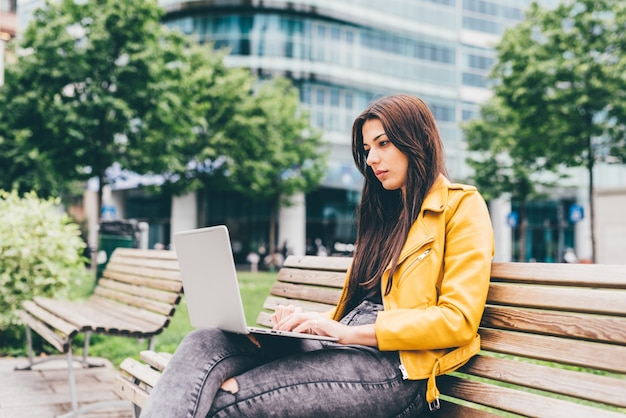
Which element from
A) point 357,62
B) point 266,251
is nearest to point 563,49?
point 357,62

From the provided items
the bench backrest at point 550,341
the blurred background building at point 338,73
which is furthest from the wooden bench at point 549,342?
the blurred background building at point 338,73

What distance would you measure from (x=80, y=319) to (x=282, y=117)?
2467 centimetres

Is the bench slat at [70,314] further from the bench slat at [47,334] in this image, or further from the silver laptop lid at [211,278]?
the silver laptop lid at [211,278]

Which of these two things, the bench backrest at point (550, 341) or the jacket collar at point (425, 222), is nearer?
the bench backrest at point (550, 341)

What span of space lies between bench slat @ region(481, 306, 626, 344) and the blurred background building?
89.6ft

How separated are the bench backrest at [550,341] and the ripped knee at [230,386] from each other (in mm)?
796

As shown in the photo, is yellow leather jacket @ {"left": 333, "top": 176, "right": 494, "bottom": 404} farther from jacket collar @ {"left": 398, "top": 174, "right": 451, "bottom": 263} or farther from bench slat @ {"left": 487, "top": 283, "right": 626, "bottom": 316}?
bench slat @ {"left": 487, "top": 283, "right": 626, "bottom": 316}

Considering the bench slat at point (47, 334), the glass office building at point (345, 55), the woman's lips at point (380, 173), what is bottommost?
the bench slat at point (47, 334)

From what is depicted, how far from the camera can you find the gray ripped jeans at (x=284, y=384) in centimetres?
228

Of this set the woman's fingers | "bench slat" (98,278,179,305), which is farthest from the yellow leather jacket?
"bench slat" (98,278,179,305)

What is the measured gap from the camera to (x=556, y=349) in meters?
2.30

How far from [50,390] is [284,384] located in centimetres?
355

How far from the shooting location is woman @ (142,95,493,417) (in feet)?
7.61

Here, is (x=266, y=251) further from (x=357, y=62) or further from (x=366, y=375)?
(x=366, y=375)
